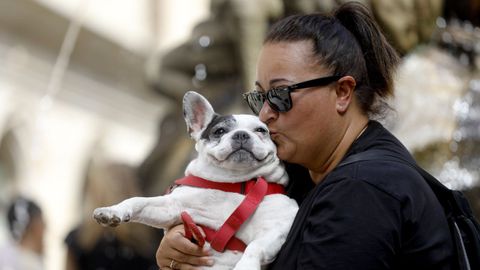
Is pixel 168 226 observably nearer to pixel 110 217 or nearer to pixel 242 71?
pixel 110 217

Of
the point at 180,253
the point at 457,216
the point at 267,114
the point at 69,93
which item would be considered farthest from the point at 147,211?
the point at 69,93

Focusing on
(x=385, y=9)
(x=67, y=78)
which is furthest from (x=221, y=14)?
(x=67, y=78)

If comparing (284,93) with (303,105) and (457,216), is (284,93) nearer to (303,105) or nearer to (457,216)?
(303,105)

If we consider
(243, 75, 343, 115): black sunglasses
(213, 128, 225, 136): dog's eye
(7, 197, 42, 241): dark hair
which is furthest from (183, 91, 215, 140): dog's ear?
(7, 197, 42, 241): dark hair

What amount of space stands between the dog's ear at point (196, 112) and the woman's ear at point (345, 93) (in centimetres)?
53

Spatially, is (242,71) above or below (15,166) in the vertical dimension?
above

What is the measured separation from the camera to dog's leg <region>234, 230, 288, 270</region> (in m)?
3.02

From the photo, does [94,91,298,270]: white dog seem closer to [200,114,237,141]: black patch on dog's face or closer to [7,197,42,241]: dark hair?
[200,114,237,141]: black patch on dog's face

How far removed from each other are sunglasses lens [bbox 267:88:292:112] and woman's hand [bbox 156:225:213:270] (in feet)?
1.66

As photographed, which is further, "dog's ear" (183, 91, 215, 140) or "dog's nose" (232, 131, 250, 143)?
"dog's ear" (183, 91, 215, 140)

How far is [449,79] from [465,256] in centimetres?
534

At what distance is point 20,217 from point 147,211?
556 centimetres

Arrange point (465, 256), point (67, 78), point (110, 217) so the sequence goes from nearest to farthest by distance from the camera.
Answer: point (465, 256) < point (110, 217) < point (67, 78)

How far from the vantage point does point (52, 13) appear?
15.0m
